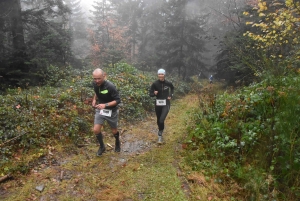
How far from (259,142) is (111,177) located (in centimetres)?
342

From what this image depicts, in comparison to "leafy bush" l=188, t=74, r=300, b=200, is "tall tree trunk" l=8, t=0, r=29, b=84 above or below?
above

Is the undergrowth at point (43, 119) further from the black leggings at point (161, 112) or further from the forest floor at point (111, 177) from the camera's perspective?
the black leggings at point (161, 112)

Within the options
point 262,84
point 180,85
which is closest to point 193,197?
point 262,84

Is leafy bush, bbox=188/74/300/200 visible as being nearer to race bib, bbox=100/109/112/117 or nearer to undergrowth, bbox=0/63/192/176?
race bib, bbox=100/109/112/117

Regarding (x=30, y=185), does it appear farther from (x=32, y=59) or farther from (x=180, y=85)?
(x=180, y=85)

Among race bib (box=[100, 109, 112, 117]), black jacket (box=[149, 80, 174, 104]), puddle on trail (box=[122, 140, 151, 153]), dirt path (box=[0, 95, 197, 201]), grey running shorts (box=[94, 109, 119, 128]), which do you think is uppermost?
black jacket (box=[149, 80, 174, 104])

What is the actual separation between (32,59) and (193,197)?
35.2ft

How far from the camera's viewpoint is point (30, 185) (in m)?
4.24

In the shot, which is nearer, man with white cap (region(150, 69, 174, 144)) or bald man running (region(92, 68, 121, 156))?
bald man running (region(92, 68, 121, 156))

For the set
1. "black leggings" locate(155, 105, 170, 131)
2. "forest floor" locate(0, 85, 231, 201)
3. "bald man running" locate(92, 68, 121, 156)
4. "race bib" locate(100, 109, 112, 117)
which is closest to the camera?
"forest floor" locate(0, 85, 231, 201)

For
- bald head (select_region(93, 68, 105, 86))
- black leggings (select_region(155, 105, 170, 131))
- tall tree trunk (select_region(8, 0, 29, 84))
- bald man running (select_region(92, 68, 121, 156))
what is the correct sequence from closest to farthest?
bald head (select_region(93, 68, 105, 86)) → bald man running (select_region(92, 68, 121, 156)) → black leggings (select_region(155, 105, 170, 131)) → tall tree trunk (select_region(8, 0, 29, 84))

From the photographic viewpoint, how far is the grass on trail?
157 inches

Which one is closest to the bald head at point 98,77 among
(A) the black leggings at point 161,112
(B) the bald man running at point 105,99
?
(B) the bald man running at point 105,99

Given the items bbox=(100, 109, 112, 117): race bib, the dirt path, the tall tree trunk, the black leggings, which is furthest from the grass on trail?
the tall tree trunk
